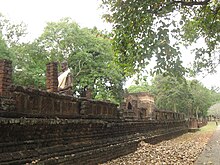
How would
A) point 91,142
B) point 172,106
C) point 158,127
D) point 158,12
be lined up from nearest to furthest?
point 158,12
point 91,142
point 158,127
point 172,106

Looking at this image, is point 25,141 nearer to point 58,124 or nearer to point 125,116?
point 58,124

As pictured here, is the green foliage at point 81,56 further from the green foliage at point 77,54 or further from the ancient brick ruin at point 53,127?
the ancient brick ruin at point 53,127

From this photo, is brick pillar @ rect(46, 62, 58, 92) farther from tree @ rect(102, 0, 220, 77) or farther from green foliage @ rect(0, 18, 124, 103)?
green foliage @ rect(0, 18, 124, 103)

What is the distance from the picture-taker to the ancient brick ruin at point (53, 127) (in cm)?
575

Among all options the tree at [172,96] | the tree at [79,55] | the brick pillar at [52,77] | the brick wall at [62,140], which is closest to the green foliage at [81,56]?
the tree at [79,55]

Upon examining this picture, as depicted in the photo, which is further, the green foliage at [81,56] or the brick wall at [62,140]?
the green foliage at [81,56]

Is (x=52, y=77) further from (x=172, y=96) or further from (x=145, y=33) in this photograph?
(x=172, y=96)

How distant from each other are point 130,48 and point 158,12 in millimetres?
1196

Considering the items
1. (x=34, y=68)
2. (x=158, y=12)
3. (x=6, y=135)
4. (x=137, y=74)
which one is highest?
(x=34, y=68)

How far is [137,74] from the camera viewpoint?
7848 mm

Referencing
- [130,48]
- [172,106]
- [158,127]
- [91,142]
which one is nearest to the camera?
[130,48]

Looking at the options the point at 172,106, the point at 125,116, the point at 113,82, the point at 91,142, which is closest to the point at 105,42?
the point at 113,82

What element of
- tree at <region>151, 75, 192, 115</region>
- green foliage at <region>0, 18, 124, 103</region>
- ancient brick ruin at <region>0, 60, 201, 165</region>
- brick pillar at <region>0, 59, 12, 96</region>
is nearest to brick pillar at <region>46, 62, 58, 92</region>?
ancient brick ruin at <region>0, 60, 201, 165</region>

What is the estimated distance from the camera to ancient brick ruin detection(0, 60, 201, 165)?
5.75 m
